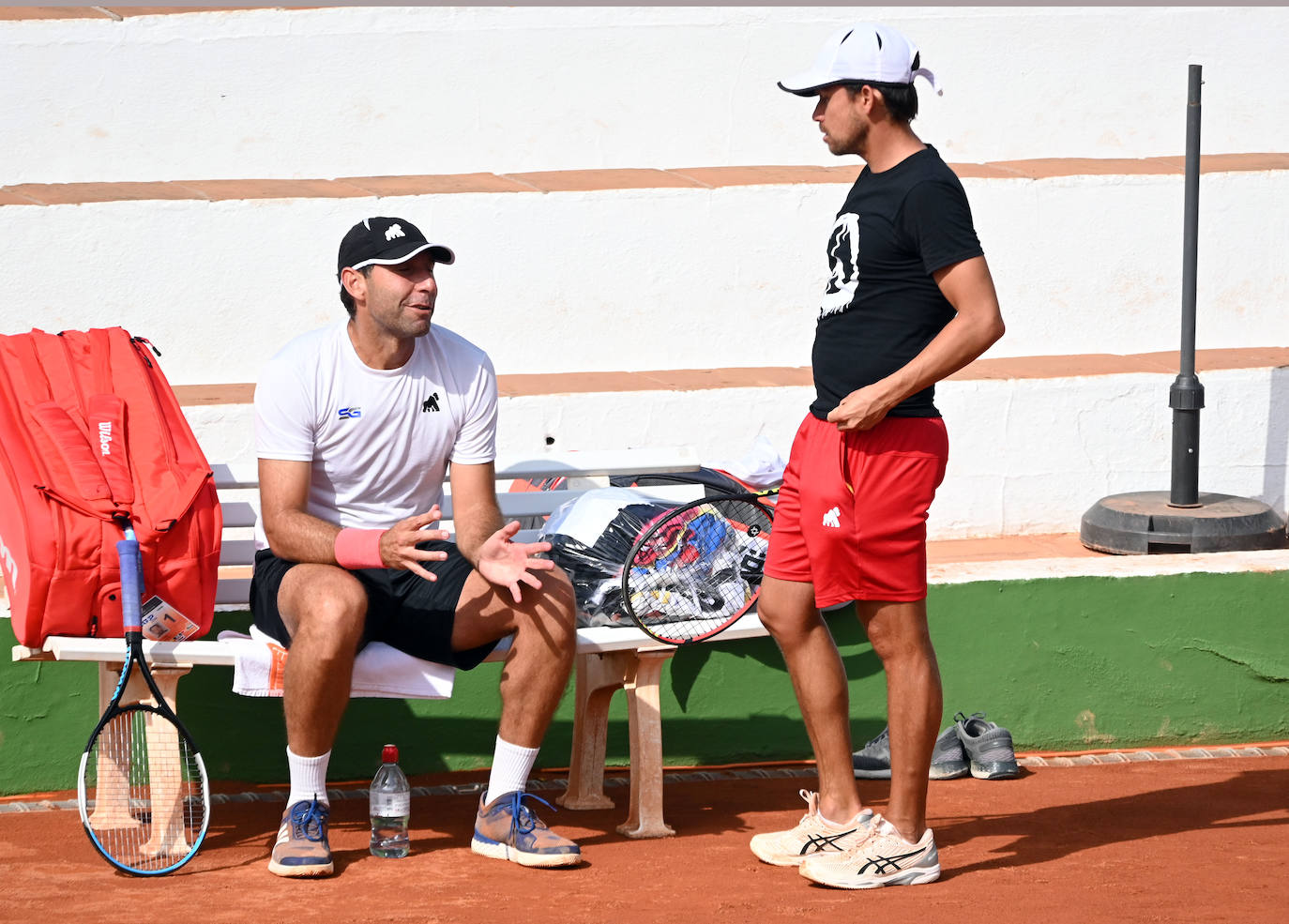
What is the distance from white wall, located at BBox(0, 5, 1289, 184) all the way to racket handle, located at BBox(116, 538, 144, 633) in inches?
165

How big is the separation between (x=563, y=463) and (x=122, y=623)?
146cm

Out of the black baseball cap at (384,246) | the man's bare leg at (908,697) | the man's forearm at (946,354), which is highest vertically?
the black baseball cap at (384,246)

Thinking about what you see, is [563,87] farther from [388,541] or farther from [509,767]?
[509,767]

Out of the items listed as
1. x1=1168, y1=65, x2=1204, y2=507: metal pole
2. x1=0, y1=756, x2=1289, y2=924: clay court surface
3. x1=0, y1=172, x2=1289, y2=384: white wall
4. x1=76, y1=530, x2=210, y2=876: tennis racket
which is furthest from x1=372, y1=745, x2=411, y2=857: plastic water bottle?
x1=1168, y1=65, x2=1204, y2=507: metal pole

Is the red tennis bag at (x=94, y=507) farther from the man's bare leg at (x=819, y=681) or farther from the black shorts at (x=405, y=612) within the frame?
the man's bare leg at (x=819, y=681)

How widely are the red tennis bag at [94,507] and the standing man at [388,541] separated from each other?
179mm

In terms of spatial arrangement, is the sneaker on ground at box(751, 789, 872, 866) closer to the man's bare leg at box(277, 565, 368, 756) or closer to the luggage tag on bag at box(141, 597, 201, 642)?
the man's bare leg at box(277, 565, 368, 756)

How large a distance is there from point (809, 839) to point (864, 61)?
1757mm

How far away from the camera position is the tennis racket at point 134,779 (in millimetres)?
3877

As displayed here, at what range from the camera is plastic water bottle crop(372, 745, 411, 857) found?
4000 mm

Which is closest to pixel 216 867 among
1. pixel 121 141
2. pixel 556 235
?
pixel 556 235

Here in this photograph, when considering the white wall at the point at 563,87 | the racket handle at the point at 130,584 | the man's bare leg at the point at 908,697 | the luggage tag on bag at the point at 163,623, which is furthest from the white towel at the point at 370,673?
the white wall at the point at 563,87

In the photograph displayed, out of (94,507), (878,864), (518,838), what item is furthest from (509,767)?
(94,507)

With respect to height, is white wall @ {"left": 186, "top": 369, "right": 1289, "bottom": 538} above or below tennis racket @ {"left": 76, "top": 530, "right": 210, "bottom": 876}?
above
